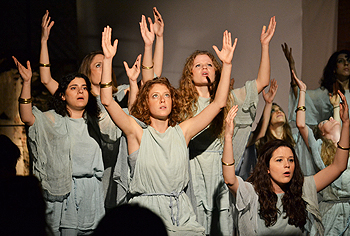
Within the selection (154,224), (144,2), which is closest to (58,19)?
(144,2)

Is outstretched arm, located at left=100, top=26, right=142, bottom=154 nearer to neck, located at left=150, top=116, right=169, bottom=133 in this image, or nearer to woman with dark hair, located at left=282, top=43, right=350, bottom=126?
neck, located at left=150, top=116, right=169, bottom=133

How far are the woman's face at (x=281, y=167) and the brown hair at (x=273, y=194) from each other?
0.03 metres

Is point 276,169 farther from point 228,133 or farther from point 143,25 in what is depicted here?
point 143,25

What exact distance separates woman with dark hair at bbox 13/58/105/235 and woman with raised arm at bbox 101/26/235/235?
77 centimetres

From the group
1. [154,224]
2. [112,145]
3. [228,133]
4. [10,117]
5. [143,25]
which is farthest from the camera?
[10,117]

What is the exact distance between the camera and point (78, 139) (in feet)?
11.7

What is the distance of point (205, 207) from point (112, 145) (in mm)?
986

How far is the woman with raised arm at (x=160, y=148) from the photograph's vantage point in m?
2.79

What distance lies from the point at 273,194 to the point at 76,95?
1806 millimetres

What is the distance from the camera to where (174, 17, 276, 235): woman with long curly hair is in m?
3.54

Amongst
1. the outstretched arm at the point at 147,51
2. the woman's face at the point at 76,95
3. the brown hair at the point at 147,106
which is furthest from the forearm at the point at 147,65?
the woman's face at the point at 76,95

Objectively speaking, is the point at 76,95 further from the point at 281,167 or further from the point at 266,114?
the point at 266,114

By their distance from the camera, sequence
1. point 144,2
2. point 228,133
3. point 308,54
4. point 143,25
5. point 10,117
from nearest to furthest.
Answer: point 228,133
point 143,25
point 10,117
point 144,2
point 308,54

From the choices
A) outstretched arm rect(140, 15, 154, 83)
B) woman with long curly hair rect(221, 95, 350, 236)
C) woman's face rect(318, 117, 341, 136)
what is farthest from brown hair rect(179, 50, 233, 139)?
woman's face rect(318, 117, 341, 136)
